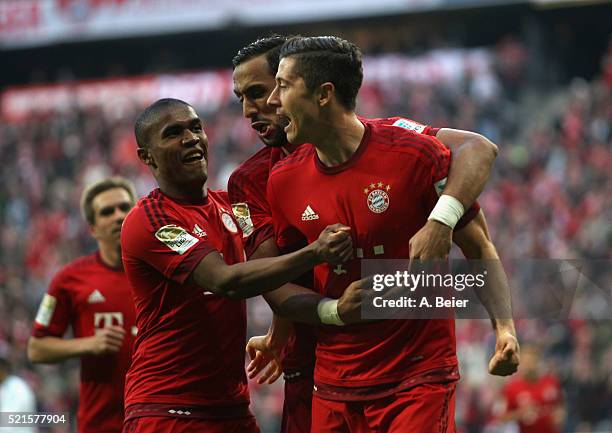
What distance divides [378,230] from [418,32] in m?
17.3

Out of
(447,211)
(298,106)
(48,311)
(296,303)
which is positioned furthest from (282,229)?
(48,311)

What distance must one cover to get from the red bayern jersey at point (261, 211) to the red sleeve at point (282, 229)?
1 cm

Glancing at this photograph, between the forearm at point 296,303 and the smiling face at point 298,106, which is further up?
the smiling face at point 298,106

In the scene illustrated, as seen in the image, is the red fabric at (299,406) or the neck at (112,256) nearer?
the red fabric at (299,406)

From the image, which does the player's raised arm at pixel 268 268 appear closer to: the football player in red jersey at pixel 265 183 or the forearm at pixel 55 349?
the football player in red jersey at pixel 265 183

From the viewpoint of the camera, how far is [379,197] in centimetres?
439

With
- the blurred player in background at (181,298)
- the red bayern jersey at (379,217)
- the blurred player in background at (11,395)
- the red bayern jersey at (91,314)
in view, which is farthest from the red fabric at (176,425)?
the blurred player in background at (11,395)

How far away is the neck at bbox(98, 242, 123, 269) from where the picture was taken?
7074 mm

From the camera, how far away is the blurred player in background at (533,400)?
34.5 ft

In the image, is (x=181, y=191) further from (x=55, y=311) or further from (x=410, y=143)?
(x=55, y=311)

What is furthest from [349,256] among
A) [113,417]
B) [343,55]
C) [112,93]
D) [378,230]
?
[112,93]

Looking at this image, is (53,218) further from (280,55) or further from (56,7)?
(280,55)

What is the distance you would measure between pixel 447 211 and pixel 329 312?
665 mm

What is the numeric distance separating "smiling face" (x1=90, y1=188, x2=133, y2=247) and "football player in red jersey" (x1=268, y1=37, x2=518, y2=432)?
8.56 ft
